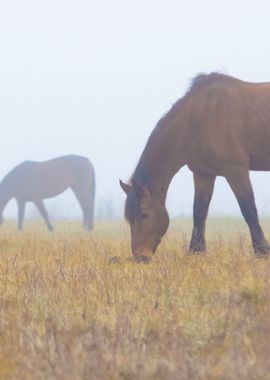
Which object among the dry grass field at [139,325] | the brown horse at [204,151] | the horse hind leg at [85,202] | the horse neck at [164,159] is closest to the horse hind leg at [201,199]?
the brown horse at [204,151]

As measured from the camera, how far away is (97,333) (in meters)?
5.50

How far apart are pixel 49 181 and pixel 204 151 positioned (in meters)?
24.9

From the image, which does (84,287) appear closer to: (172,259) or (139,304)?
(139,304)

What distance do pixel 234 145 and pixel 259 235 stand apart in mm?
1233

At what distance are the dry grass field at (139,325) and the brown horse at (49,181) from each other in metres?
24.6

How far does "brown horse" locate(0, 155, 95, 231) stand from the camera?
3247cm

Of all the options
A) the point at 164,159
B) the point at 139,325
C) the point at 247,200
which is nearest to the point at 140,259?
the point at 164,159

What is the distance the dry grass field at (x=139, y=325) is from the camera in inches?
199

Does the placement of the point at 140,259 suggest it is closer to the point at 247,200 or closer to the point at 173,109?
the point at 247,200

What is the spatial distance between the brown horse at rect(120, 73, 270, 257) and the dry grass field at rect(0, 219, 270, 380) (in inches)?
91.1

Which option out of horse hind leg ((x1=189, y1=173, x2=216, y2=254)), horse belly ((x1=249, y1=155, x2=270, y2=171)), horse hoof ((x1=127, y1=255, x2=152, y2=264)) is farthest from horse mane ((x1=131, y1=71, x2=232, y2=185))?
horse belly ((x1=249, y1=155, x2=270, y2=171))

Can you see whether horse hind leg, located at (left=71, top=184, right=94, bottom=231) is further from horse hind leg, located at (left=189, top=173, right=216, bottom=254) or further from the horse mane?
the horse mane

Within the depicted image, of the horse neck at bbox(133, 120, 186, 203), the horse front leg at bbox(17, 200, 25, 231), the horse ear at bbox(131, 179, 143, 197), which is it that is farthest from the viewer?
the horse front leg at bbox(17, 200, 25, 231)

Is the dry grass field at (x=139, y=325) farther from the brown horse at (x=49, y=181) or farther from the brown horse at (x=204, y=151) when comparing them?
the brown horse at (x=49, y=181)
